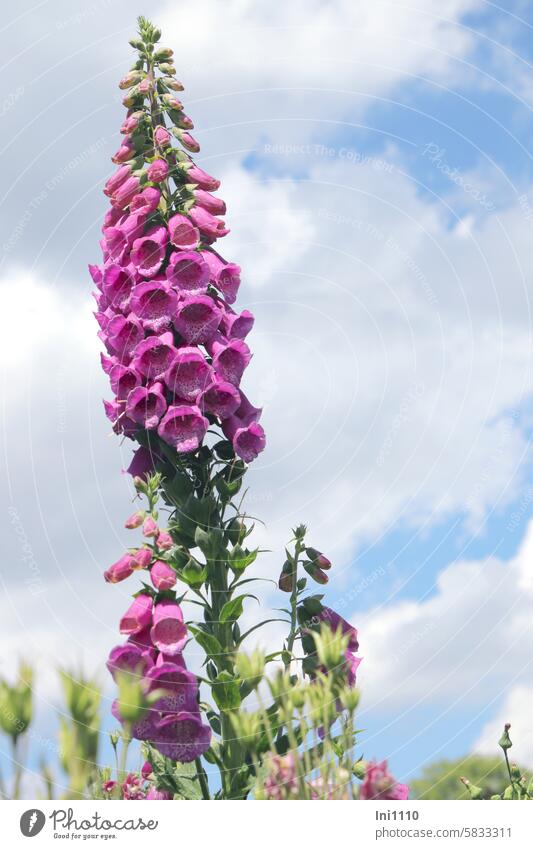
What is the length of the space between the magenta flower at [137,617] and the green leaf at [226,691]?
55 cm

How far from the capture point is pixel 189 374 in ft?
17.9

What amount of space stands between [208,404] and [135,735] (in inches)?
76.8

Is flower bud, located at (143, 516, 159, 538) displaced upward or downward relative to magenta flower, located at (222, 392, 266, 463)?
downward

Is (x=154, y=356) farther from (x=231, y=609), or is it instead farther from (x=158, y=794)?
(x=158, y=794)

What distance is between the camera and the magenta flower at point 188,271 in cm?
577

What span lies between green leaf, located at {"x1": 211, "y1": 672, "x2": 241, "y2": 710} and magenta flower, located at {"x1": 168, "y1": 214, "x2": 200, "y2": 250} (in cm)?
274

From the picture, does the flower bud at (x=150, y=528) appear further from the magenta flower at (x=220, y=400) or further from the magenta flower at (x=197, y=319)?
the magenta flower at (x=197, y=319)

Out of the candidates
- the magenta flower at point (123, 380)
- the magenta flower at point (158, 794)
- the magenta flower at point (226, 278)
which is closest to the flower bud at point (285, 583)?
the magenta flower at point (158, 794)

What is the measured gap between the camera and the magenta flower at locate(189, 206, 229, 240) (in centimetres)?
613

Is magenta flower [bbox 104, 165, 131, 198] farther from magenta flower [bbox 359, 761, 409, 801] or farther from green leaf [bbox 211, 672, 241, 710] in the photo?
magenta flower [bbox 359, 761, 409, 801]

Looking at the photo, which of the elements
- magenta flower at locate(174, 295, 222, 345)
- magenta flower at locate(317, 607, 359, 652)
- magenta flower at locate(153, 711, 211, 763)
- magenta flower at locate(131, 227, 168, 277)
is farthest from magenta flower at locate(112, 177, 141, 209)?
magenta flower at locate(153, 711, 211, 763)

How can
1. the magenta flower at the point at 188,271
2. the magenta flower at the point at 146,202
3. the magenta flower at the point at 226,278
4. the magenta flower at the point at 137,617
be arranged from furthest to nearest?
1. the magenta flower at the point at 146,202
2. the magenta flower at the point at 226,278
3. the magenta flower at the point at 188,271
4. the magenta flower at the point at 137,617
